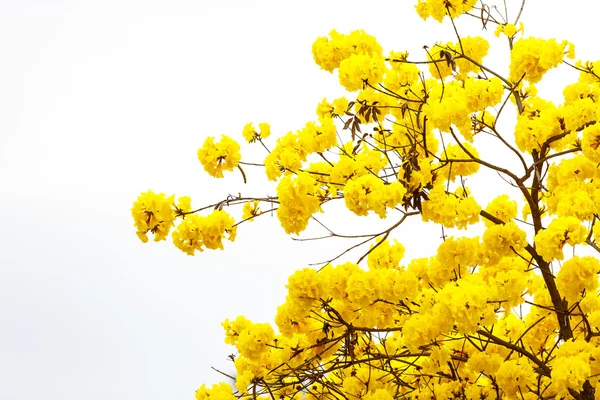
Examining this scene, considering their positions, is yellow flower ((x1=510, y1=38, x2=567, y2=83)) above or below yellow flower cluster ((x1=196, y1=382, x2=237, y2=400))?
above

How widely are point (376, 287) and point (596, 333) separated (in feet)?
3.13

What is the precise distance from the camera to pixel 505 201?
11.5 feet

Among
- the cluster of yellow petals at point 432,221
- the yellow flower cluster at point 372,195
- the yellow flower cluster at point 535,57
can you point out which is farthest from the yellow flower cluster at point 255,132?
the yellow flower cluster at point 535,57

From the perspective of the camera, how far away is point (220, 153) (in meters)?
3.05

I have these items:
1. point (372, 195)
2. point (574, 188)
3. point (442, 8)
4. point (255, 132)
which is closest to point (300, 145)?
point (255, 132)

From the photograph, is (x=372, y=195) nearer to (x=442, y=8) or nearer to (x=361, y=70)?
(x=361, y=70)

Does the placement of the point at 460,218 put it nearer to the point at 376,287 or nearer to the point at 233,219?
the point at 376,287

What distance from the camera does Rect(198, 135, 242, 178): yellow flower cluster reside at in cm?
306

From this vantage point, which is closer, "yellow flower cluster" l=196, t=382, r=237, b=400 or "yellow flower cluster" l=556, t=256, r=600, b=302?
"yellow flower cluster" l=556, t=256, r=600, b=302

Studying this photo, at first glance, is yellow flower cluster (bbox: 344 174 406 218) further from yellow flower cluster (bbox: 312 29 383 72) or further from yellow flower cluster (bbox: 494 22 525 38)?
yellow flower cluster (bbox: 494 22 525 38)

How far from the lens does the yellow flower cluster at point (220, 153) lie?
3.06 meters

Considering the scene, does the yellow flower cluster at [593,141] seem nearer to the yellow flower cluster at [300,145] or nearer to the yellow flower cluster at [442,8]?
the yellow flower cluster at [442,8]

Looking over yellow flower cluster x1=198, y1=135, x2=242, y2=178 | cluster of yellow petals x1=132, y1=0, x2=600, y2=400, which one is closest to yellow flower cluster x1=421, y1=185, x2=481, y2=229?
cluster of yellow petals x1=132, y1=0, x2=600, y2=400

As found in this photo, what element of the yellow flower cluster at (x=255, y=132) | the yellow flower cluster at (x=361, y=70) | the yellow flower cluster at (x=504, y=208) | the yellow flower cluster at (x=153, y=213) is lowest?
the yellow flower cluster at (x=153, y=213)
